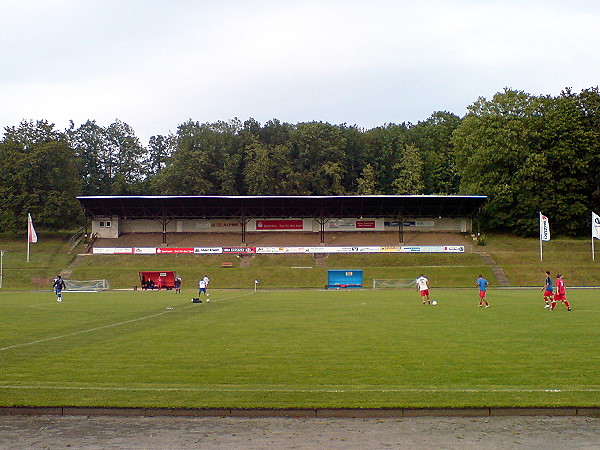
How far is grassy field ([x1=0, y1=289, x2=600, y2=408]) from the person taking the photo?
10969mm

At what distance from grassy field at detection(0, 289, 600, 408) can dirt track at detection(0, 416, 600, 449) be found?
1.91ft

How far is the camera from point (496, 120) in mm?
88938

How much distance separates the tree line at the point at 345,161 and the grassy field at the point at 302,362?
6367cm

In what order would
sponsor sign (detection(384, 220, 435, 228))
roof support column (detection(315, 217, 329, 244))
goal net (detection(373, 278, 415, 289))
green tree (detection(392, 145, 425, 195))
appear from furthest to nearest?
green tree (detection(392, 145, 425, 195))
sponsor sign (detection(384, 220, 435, 228))
roof support column (detection(315, 217, 329, 244))
goal net (detection(373, 278, 415, 289))

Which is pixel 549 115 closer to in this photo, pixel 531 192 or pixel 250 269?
pixel 531 192

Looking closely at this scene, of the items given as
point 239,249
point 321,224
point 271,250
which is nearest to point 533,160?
point 321,224

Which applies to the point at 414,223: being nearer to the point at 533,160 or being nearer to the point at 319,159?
the point at 533,160

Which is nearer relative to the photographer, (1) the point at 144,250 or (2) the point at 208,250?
(1) the point at 144,250

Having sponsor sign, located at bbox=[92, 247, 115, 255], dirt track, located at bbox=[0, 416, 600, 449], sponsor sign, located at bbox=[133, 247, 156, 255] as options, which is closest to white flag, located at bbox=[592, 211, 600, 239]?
sponsor sign, located at bbox=[133, 247, 156, 255]

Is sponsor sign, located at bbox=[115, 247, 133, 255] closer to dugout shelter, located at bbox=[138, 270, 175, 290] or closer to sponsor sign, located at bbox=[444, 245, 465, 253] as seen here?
dugout shelter, located at bbox=[138, 270, 175, 290]

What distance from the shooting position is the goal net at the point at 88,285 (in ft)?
202

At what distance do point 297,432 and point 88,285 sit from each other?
58428mm

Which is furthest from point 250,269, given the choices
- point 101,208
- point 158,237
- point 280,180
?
point 280,180

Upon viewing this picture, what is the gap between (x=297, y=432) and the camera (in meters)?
9.27
